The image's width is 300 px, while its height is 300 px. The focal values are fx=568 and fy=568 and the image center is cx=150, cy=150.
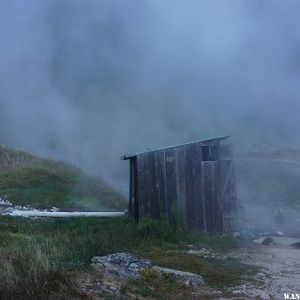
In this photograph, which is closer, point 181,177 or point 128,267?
point 128,267

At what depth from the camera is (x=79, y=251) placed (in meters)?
7.64

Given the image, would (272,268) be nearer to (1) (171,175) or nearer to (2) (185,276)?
(2) (185,276)

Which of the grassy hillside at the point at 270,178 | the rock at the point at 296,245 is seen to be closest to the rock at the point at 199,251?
the rock at the point at 296,245

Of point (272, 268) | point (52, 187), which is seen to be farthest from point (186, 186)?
point (52, 187)

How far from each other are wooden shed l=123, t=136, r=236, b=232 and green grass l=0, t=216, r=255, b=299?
54 centimetres

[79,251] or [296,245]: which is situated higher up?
[79,251]

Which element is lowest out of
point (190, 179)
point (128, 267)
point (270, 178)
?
point (128, 267)

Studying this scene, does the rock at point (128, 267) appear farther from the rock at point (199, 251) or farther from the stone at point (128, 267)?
the rock at point (199, 251)

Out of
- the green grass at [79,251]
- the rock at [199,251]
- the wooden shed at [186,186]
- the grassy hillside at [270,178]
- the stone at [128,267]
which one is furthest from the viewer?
the grassy hillside at [270,178]

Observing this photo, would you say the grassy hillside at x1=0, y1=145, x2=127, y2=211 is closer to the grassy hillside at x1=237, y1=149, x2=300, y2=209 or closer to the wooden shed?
the grassy hillside at x1=237, y1=149, x2=300, y2=209

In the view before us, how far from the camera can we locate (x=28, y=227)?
428 inches

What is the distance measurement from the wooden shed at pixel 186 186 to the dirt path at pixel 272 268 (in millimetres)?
1235

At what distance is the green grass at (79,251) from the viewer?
5.60 m

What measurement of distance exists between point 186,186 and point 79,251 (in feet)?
12.9
